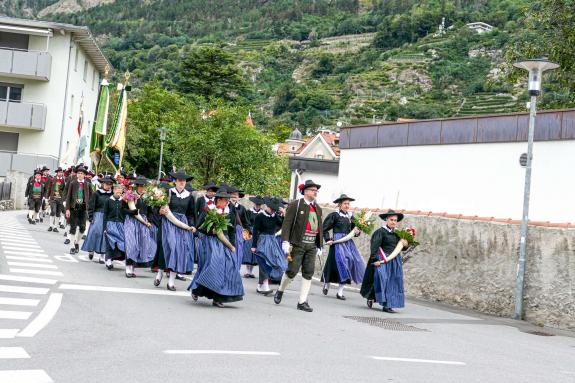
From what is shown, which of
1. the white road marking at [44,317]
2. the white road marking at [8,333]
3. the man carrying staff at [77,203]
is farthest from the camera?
the man carrying staff at [77,203]

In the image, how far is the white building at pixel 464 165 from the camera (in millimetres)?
27641

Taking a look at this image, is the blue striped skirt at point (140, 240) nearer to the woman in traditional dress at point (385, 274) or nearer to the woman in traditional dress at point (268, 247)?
the woman in traditional dress at point (268, 247)

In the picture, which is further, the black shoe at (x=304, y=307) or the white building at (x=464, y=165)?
the white building at (x=464, y=165)

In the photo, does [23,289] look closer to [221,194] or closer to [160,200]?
[160,200]

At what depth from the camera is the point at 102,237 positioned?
18453 mm

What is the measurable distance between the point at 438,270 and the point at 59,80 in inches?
1411

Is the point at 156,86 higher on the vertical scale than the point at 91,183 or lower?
higher

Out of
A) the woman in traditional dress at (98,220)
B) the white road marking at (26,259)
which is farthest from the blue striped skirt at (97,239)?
the white road marking at (26,259)

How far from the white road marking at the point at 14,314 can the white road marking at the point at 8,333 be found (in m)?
0.90

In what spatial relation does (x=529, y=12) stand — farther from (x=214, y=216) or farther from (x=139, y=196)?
(x=214, y=216)

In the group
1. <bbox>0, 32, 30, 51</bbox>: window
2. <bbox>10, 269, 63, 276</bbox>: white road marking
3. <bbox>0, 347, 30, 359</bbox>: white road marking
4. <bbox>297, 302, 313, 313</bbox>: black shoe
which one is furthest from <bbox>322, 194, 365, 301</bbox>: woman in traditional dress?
<bbox>0, 32, 30, 51</bbox>: window

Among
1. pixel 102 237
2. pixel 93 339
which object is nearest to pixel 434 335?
pixel 93 339

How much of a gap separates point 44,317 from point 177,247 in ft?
14.2

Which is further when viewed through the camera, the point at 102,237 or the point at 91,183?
the point at 91,183
